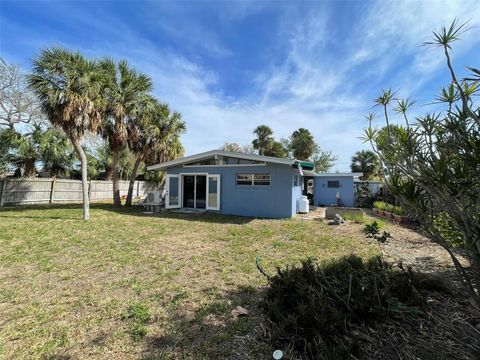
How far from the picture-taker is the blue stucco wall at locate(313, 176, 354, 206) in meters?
17.9

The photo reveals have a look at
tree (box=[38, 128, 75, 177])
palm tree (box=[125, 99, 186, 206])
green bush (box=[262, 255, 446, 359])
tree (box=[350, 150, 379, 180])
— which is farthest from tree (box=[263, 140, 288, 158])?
green bush (box=[262, 255, 446, 359])

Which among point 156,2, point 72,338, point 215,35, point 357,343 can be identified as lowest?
point 72,338

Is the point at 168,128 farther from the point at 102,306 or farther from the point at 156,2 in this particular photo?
the point at 102,306

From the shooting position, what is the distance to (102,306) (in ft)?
11.2

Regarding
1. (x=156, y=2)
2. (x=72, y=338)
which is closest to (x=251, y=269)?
(x=72, y=338)

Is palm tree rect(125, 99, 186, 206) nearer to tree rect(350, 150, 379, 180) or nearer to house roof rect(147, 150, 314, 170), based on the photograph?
house roof rect(147, 150, 314, 170)

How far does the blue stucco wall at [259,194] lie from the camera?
1162cm

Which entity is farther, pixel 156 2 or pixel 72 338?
pixel 156 2

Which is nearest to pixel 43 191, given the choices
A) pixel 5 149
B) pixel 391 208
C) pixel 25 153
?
pixel 25 153

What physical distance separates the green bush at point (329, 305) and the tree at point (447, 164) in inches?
29.0

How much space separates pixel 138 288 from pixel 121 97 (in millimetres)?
12213

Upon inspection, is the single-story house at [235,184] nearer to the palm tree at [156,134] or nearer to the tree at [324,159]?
the palm tree at [156,134]

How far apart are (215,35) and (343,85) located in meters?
4.97

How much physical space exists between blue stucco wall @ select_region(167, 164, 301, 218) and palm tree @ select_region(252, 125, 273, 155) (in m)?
14.8
